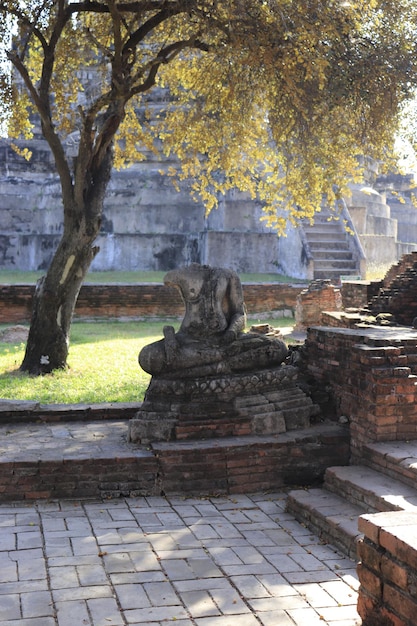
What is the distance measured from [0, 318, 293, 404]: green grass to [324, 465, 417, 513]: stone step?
2.89 metres

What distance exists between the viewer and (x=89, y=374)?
908cm

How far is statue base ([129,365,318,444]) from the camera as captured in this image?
559cm

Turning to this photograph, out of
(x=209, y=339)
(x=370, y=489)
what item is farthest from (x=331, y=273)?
(x=370, y=489)

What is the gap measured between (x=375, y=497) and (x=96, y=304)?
1117 cm

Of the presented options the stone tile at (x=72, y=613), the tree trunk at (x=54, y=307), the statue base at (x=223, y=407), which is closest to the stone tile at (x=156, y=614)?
the stone tile at (x=72, y=613)

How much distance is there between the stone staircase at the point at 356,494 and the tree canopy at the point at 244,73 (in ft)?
14.5

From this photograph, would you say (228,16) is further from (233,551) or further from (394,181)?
(394,181)

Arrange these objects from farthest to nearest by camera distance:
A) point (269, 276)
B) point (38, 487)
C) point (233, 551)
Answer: point (269, 276) < point (38, 487) < point (233, 551)

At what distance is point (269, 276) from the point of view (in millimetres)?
19438

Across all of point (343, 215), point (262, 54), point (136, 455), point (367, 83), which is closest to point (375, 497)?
point (136, 455)

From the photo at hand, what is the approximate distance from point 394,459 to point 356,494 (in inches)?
13.4

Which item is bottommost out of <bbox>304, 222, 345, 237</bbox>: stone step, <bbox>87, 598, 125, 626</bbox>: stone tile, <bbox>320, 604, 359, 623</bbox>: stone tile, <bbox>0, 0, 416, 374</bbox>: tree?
<bbox>320, 604, 359, 623</bbox>: stone tile

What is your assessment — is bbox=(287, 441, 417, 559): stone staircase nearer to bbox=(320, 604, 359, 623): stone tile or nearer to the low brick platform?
the low brick platform

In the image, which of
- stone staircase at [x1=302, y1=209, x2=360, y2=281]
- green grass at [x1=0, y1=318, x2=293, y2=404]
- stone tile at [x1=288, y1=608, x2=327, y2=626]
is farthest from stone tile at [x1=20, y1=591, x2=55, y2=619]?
stone staircase at [x1=302, y1=209, x2=360, y2=281]
